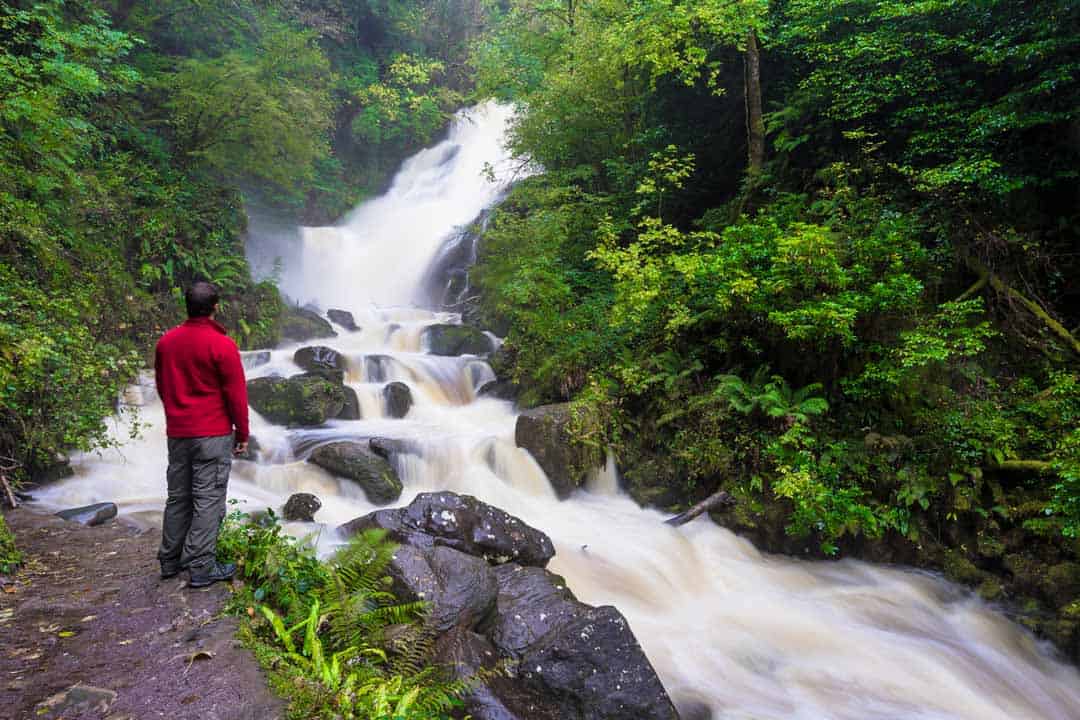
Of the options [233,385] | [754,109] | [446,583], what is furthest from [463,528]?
[754,109]

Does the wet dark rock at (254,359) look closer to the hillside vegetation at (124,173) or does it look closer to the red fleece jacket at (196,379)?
the hillside vegetation at (124,173)

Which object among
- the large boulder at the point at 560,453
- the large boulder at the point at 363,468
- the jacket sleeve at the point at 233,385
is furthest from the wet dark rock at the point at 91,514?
the large boulder at the point at 560,453

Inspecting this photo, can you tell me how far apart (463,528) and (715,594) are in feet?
10.0

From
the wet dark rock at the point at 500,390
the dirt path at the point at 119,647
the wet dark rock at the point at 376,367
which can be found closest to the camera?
the dirt path at the point at 119,647

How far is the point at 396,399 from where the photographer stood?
11.8 metres

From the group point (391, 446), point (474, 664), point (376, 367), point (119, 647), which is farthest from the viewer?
point (376, 367)

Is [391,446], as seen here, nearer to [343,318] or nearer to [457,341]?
[457,341]

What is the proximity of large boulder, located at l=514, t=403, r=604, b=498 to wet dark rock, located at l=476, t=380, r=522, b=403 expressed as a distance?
11.0 feet

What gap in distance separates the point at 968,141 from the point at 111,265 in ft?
44.6

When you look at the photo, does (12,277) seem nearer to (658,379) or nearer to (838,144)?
(658,379)

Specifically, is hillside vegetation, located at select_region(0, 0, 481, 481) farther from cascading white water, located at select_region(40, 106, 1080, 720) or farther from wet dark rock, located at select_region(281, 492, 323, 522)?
wet dark rock, located at select_region(281, 492, 323, 522)

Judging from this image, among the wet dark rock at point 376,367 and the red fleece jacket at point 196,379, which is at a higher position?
the red fleece jacket at point 196,379

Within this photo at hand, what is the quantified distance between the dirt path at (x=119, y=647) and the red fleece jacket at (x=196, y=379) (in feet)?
3.73

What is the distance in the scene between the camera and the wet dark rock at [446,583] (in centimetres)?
424
